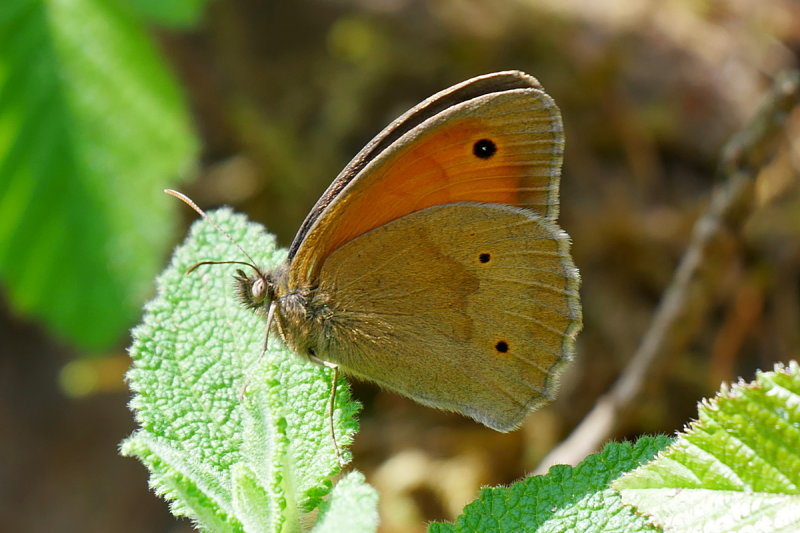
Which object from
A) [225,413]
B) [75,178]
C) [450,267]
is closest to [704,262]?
[450,267]

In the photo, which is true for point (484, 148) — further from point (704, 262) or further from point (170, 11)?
point (170, 11)

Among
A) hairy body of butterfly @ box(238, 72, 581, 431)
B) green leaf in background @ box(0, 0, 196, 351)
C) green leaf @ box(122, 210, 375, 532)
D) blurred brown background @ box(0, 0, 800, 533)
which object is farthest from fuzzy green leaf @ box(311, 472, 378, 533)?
green leaf in background @ box(0, 0, 196, 351)

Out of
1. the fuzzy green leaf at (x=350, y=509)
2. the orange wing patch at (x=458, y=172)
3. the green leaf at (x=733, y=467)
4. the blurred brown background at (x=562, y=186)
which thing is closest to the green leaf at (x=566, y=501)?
the green leaf at (x=733, y=467)

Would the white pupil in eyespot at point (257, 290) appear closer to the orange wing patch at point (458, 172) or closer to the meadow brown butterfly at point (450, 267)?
the meadow brown butterfly at point (450, 267)

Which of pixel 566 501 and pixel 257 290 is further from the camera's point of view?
pixel 257 290

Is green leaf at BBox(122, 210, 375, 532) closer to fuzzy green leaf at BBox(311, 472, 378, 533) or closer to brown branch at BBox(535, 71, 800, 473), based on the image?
fuzzy green leaf at BBox(311, 472, 378, 533)

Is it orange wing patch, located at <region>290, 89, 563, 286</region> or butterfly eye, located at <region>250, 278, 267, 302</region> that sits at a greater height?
orange wing patch, located at <region>290, 89, 563, 286</region>

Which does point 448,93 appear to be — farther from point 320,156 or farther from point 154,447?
point 320,156
